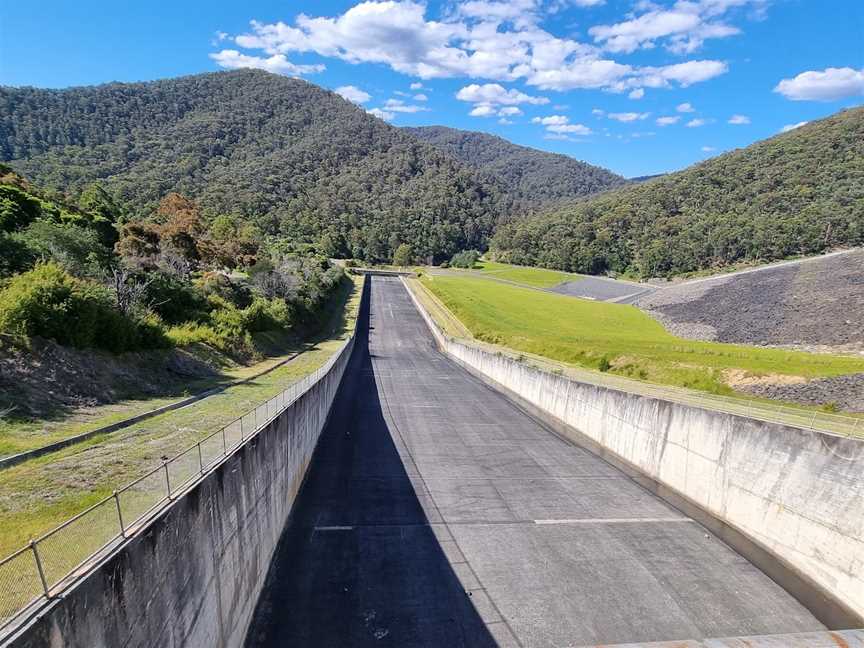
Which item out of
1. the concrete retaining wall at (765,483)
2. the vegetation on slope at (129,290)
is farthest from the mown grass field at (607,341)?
the vegetation on slope at (129,290)

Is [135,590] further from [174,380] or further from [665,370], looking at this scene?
[665,370]

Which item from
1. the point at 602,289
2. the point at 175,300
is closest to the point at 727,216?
the point at 602,289

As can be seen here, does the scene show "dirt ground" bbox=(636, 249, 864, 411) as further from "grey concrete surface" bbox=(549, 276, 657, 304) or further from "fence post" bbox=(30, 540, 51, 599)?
"fence post" bbox=(30, 540, 51, 599)

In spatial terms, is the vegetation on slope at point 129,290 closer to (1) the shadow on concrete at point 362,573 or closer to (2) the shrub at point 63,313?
(2) the shrub at point 63,313

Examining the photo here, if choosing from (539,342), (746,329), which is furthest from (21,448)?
(746,329)

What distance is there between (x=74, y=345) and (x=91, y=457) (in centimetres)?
1141

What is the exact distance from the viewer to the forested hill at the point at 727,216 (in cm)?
11250

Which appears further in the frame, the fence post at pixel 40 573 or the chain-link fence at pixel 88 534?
the fence post at pixel 40 573

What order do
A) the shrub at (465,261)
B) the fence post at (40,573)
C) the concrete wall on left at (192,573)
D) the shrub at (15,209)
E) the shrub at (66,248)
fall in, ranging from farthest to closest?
1. the shrub at (465,261)
2. the shrub at (15,209)
3. the shrub at (66,248)
4. the concrete wall on left at (192,573)
5. the fence post at (40,573)

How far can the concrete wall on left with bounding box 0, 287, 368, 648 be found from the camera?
Answer: 498 cm

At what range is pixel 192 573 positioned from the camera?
25.1ft

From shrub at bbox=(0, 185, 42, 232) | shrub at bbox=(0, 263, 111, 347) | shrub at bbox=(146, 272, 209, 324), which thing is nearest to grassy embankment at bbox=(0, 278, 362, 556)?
shrub at bbox=(0, 263, 111, 347)

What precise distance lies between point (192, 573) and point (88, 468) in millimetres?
4494

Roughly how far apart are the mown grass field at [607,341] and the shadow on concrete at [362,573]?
71.5 feet
